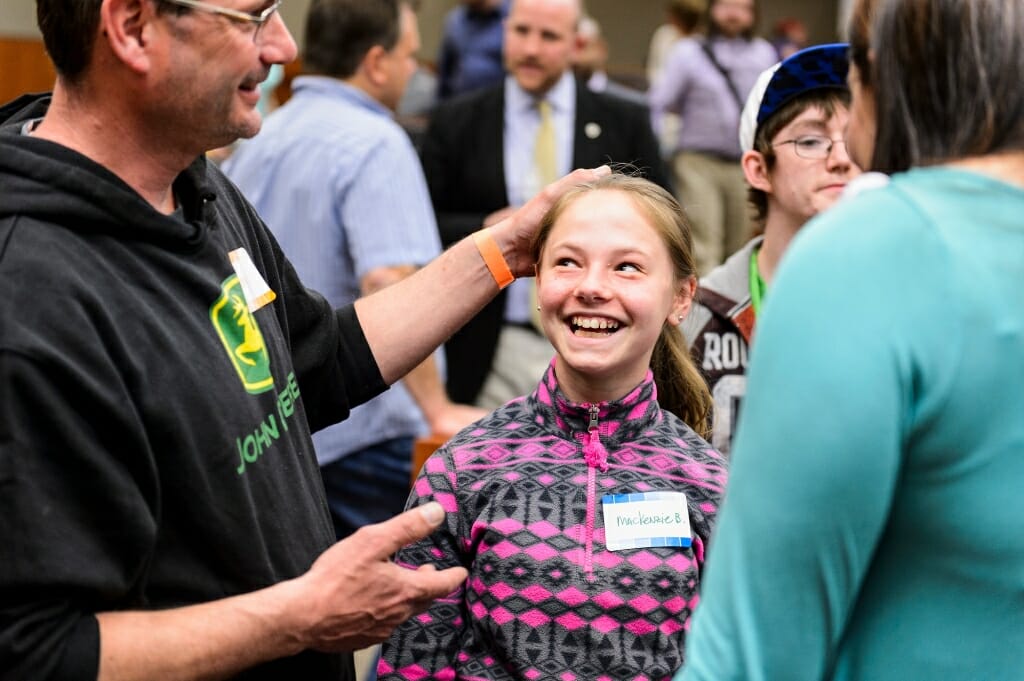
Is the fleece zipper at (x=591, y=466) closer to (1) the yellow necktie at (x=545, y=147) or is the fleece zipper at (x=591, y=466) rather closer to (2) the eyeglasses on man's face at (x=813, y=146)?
(2) the eyeglasses on man's face at (x=813, y=146)

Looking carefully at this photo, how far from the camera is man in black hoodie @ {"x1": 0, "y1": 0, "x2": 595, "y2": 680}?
5.29 feet

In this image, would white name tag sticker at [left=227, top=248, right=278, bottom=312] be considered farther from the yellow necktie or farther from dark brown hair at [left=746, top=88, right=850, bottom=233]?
the yellow necktie

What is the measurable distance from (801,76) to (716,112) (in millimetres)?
5355

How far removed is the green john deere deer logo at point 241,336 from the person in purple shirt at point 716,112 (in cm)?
612

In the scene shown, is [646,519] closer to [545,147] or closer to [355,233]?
[355,233]

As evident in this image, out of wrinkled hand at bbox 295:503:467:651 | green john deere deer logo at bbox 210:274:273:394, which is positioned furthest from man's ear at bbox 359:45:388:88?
wrinkled hand at bbox 295:503:467:651

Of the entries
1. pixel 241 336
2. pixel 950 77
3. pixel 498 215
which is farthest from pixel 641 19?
pixel 950 77

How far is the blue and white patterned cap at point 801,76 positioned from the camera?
2.85 meters

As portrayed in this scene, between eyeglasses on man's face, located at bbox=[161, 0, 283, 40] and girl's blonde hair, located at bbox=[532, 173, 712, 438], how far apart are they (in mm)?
674

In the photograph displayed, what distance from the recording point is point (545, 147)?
527 centimetres

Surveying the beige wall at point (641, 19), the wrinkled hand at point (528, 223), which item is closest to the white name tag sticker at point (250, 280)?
the wrinkled hand at point (528, 223)

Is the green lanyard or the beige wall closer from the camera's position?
the green lanyard

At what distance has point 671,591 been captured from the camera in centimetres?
209

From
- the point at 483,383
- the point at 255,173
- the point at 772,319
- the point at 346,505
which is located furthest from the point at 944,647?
the point at 483,383
